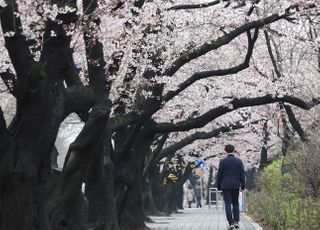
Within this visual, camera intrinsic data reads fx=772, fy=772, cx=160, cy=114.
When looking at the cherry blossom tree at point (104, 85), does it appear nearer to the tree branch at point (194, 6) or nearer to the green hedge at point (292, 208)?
the tree branch at point (194, 6)

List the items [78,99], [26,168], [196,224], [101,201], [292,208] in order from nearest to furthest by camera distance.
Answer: [26,168], [78,99], [292,208], [101,201], [196,224]

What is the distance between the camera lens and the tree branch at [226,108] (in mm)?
19875

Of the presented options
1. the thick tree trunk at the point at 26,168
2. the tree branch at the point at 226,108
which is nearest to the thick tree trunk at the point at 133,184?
the tree branch at the point at 226,108

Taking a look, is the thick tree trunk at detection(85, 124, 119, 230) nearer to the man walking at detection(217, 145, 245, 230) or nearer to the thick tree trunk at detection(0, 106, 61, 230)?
the man walking at detection(217, 145, 245, 230)

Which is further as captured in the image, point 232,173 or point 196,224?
point 196,224

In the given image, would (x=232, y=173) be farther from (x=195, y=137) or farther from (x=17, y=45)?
(x=195, y=137)

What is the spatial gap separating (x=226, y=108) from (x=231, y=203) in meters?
4.58

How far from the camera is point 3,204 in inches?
410

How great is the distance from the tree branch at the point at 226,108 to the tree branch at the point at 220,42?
2088 millimetres

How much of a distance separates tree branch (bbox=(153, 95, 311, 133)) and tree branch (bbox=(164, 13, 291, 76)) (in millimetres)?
2088

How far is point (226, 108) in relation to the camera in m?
20.2

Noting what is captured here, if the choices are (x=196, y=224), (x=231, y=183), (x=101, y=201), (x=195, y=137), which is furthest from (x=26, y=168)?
(x=195, y=137)

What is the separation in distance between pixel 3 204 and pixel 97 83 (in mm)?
4617

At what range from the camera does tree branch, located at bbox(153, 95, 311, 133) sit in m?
19.9
